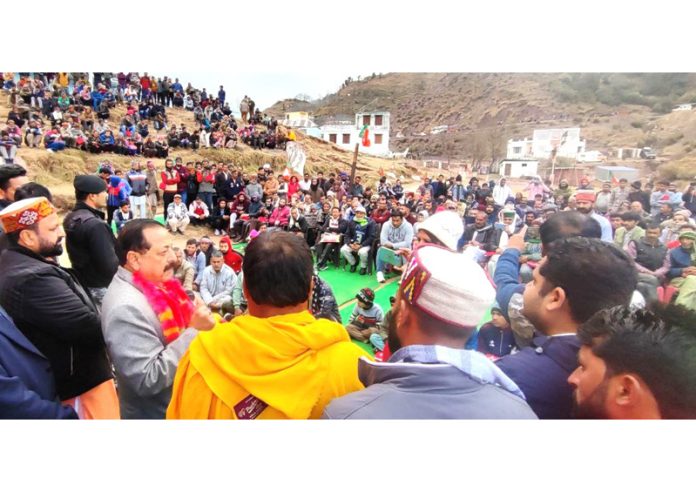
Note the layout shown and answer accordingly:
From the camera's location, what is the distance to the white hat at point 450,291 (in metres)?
0.94

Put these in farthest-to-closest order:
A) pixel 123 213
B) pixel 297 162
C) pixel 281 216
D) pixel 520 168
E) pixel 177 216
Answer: pixel 297 162, pixel 520 168, pixel 281 216, pixel 177 216, pixel 123 213

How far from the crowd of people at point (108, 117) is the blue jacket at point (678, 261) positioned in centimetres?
390

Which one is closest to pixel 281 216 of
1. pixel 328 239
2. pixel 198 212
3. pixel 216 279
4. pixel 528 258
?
pixel 328 239

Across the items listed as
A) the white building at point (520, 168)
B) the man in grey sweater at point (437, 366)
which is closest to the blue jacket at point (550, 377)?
the man in grey sweater at point (437, 366)

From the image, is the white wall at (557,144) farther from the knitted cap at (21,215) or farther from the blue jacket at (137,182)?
the knitted cap at (21,215)

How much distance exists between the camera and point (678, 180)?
4043mm

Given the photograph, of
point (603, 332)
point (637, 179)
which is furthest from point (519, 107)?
point (603, 332)

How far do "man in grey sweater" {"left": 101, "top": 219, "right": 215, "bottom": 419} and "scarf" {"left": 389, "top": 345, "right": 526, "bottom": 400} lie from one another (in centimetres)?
71

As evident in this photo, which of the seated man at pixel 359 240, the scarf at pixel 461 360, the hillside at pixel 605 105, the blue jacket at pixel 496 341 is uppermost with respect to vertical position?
the hillside at pixel 605 105

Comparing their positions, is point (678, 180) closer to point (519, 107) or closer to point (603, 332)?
point (603, 332)

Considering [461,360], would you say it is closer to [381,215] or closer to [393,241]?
[393,241]

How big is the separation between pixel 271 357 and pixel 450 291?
449 millimetres

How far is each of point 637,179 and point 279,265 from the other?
200 inches

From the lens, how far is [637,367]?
1050mm
